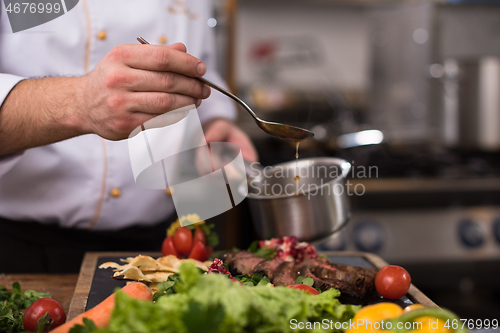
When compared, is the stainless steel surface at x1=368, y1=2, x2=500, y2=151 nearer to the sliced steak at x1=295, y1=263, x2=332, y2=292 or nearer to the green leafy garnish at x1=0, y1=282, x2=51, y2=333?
the sliced steak at x1=295, y1=263, x2=332, y2=292

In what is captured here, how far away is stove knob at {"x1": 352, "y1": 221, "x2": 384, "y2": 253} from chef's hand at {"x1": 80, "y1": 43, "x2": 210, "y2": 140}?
1191 mm

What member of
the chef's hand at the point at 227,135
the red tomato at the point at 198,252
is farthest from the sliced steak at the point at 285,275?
the chef's hand at the point at 227,135

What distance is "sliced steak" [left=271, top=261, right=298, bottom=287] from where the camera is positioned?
0.95 meters

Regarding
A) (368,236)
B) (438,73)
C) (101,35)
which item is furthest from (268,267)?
(438,73)

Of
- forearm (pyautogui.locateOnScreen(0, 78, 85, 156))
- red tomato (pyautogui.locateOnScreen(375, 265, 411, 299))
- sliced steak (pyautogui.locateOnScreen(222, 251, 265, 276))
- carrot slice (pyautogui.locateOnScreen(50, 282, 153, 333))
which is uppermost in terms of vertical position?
forearm (pyautogui.locateOnScreen(0, 78, 85, 156))

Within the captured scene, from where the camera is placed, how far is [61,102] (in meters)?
0.88

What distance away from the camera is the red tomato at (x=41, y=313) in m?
0.83

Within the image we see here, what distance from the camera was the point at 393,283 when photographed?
957 millimetres

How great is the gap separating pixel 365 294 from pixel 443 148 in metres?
1.85

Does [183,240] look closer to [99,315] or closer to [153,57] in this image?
[99,315]

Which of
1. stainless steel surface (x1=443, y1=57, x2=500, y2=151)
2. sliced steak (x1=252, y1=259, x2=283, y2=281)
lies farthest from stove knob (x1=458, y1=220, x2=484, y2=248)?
sliced steak (x1=252, y1=259, x2=283, y2=281)

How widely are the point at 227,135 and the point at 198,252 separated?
0.41m

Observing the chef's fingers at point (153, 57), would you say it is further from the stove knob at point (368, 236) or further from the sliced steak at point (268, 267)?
A: the stove knob at point (368, 236)

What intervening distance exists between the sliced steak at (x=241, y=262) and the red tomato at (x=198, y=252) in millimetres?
62
